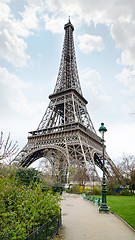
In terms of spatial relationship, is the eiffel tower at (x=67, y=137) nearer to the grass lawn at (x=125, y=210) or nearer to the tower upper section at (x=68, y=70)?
the tower upper section at (x=68, y=70)

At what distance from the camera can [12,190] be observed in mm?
7008

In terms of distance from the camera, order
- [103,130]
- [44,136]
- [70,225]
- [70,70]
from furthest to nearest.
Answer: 1. [70,70]
2. [44,136]
3. [103,130]
4. [70,225]

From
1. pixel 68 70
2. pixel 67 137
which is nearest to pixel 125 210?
pixel 67 137

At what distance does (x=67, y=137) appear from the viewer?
37594mm

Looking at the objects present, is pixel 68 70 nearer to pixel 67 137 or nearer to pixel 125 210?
pixel 67 137

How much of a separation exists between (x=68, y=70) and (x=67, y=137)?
27.6 meters

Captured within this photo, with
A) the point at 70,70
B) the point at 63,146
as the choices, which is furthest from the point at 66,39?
the point at 63,146

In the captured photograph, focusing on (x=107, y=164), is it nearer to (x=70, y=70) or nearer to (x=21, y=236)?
(x=70, y=70)

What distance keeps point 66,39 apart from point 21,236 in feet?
210

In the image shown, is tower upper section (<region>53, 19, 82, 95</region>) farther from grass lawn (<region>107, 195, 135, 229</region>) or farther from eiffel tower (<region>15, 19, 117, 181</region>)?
grass lawn (<region>107, 195, 135, 229</region>)

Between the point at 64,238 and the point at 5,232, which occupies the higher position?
the point at 5,232

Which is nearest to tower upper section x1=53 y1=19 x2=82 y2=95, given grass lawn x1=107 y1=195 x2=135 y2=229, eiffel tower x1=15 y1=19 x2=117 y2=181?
eiffel tower x1=15 y1=19 x2=117 y2=181

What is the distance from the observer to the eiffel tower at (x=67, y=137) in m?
34.3

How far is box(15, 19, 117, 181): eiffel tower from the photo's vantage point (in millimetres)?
34263
